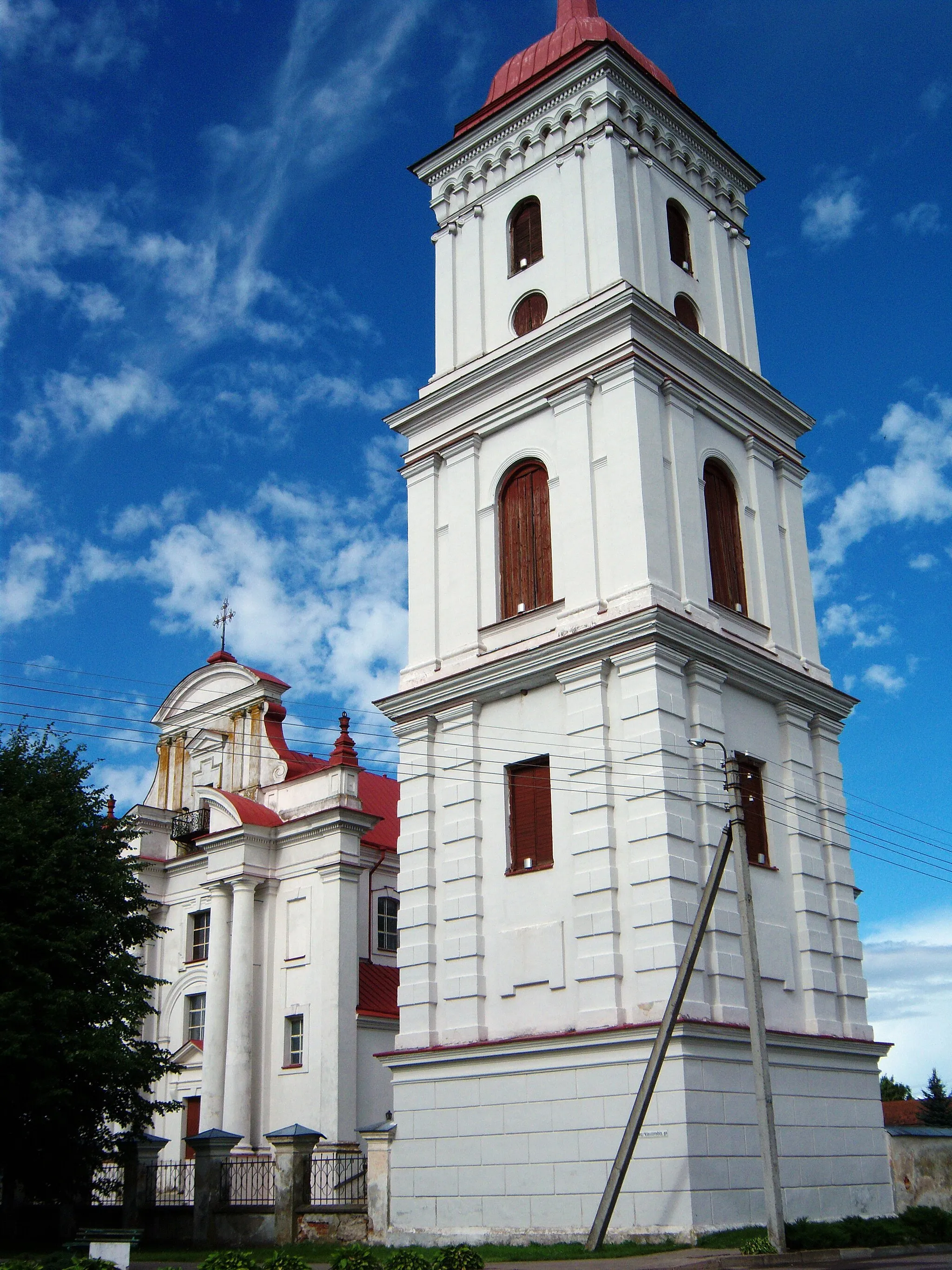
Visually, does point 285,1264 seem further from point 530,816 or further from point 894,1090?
point 894,1090

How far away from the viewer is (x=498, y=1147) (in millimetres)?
21516

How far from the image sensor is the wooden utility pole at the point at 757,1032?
17.1 m

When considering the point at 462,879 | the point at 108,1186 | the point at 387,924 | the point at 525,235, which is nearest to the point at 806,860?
the point at 462,879

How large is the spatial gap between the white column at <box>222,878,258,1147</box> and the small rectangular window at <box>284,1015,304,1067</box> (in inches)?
35.9

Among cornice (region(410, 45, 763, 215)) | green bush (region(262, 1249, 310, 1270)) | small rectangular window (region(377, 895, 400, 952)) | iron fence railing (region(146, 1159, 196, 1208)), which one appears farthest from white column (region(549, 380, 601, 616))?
small rectangular window (region(377, 895, 400, 952))

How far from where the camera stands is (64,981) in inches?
961

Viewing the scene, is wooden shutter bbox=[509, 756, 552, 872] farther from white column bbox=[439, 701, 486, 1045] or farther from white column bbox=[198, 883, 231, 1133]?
white column bbox=[198, 883, 231, 1133]

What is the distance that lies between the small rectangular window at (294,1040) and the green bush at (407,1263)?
19022 millimetres

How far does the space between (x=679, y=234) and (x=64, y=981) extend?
20.4 meters

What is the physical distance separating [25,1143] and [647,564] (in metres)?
15.4

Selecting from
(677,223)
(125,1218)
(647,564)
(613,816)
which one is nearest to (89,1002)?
(125,1218)

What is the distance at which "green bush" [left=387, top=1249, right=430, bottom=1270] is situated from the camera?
14086 mm

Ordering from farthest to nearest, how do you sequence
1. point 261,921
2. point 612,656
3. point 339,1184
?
1. point 261,921
2. point 339,1184
3. point 612,656

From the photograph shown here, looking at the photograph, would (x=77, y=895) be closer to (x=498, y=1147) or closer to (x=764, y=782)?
(x=498, y=1147)
